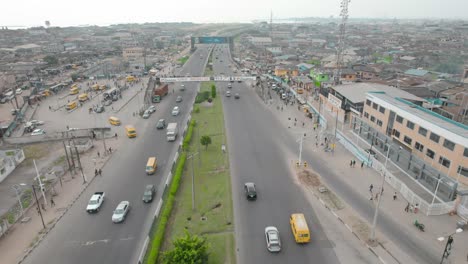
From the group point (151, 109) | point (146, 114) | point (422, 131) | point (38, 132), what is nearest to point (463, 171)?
point (422, 131)

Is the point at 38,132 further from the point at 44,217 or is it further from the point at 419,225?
the point at 419,225

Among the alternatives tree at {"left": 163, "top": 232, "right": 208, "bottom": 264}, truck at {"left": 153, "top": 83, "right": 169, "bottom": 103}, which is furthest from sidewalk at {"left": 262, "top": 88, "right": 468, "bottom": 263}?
truck at {"left": 153, "top": 83, "right": 169, "bottom": 103}

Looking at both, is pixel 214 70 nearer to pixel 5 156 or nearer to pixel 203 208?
pixel 5 156

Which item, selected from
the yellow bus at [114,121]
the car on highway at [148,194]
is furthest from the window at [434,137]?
the yellow bus at [114,121]

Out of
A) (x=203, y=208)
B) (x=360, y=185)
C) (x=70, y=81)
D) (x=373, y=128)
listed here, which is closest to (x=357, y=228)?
(x=360, y=185)

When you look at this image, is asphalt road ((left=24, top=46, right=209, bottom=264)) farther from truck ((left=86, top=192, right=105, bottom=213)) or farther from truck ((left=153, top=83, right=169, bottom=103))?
truck ((left=153, top=83, right=169, bottom=103))
